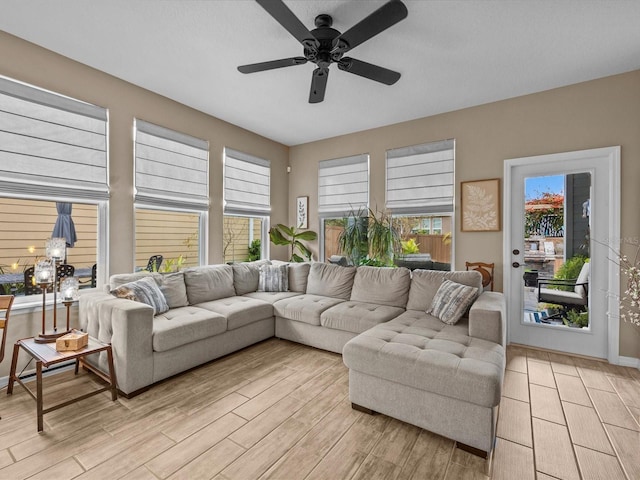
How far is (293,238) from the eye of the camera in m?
5.09

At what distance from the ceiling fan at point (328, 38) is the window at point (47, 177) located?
1.76 metres

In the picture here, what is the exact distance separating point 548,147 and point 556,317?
183 cm

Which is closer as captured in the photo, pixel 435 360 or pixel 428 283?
pixel 435 360

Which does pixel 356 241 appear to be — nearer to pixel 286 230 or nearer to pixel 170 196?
pixel 286 230

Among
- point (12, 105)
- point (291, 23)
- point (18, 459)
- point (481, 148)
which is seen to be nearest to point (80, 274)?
point (12, 105)

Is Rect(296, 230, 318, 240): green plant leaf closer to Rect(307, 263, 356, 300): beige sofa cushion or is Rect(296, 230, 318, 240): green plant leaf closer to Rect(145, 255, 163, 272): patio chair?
Rect(307, 263, 356, 300): beige sofa cushion

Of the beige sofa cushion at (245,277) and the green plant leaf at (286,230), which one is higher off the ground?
the green plant leaf at (286,230)

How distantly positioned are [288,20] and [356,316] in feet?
8.10

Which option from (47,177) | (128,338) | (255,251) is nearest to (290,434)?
(128,338)

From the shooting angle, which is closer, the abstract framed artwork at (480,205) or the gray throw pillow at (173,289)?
the gray throw pillow at (173,289)

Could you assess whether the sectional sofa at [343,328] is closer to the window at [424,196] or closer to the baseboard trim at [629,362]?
the window at [424,196]

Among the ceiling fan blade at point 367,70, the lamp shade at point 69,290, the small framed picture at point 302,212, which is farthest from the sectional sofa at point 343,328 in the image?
the ceiling fan blade at point 367,70

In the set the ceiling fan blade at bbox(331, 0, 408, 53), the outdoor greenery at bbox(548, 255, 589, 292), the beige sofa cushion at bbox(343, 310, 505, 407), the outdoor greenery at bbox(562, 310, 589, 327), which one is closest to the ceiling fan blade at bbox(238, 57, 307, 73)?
the ceiling fan blade at bbox(331, 0, 408, 53)

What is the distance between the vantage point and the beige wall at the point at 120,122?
259 centimetres
